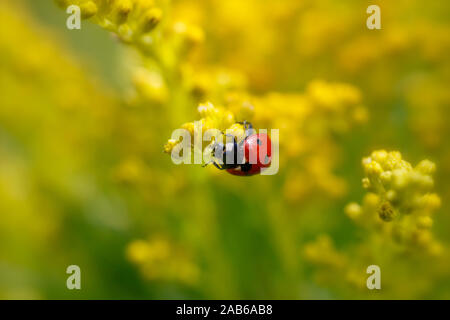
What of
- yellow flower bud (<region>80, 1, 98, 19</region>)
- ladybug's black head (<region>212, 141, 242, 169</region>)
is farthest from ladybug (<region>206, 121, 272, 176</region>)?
yellow flower bud (<region>80, 1, 98, 19</region>)

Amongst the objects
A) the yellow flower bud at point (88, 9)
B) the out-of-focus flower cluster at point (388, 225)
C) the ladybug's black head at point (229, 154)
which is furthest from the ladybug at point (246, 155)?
the yellow flower bud at point (88, 9)

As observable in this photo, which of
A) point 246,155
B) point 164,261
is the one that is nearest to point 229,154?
point 246,155

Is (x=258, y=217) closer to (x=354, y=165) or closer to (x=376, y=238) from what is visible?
(x=354, y=165)

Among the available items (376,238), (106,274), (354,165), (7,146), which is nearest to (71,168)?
(106,274)

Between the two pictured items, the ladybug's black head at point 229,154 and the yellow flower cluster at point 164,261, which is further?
the yellow flower cluster at point 164,261

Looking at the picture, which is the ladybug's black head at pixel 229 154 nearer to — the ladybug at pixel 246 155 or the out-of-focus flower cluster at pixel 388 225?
the ladybug at pixel 246 155

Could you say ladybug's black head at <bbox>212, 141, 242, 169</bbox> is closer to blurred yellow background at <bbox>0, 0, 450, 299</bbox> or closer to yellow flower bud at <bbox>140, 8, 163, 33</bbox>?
blurred yellow background at <bbox>0, 0, 450, 299</bbox>

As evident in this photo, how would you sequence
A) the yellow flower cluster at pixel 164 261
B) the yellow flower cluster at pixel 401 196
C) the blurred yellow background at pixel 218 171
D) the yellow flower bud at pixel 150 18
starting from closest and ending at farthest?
1. the yellow flower cluster at pixel 401 196
2. the yellow flower bud at pixel 150 18
3. the blurred yellow background at pixel 218 171
4. the yellow flower cluster at pixel 164 261

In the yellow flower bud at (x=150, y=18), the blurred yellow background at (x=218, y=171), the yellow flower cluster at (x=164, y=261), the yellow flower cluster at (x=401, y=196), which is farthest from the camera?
the yellow flower cluster at (x=164, y=261)
